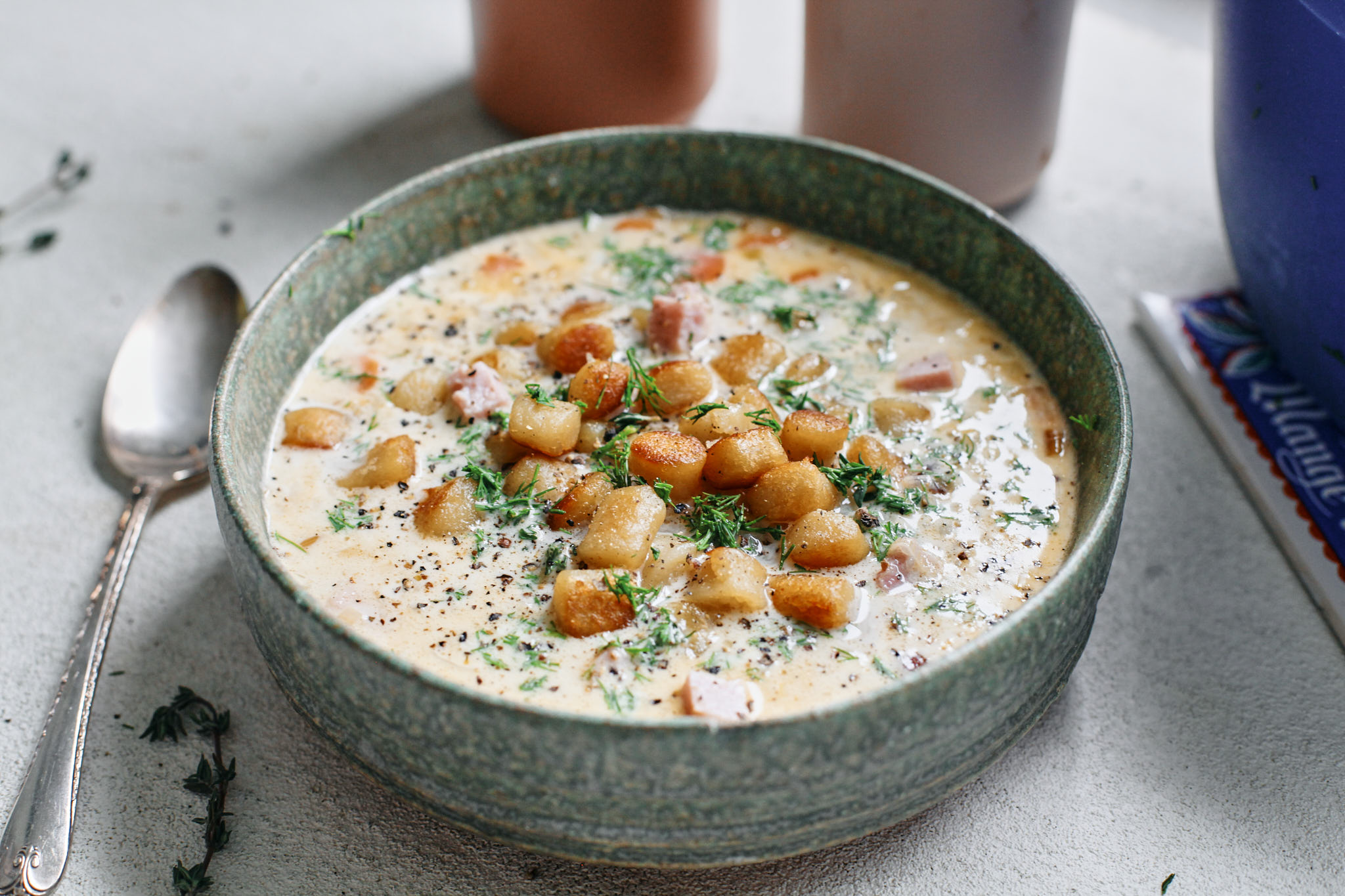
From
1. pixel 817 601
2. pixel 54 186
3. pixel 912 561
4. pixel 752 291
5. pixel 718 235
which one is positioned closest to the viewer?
pixel 817 601

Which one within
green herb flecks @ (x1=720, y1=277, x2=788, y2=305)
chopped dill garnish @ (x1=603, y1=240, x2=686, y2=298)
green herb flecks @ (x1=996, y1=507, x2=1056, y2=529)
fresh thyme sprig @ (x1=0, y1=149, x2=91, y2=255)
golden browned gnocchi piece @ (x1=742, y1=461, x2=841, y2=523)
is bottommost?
fresh thyme sprig @ (x1=0, y1=149, x2=91, y2=255)

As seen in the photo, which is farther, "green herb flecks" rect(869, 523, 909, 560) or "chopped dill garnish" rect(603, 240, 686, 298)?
"chopped dill garnish" rect(603, 240, 686, 298)

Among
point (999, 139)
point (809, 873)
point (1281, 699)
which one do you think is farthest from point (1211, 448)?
point (809, 873)

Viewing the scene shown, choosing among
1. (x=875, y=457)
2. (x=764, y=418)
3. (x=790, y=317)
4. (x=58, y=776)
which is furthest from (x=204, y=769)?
(x=790, y=317)

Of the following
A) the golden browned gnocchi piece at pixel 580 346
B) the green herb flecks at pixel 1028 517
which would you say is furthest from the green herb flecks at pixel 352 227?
the green herb flecks at pixel 1028 517

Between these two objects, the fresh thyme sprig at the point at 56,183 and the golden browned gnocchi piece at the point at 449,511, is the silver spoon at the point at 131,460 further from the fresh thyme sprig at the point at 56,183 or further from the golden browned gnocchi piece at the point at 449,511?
the fresh thyme sprig at the point at 56,183

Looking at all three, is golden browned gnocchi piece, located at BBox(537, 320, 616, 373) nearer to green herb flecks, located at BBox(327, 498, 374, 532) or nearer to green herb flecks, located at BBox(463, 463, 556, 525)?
green herb flecks, located at BBox(463, 463, 556, 525)

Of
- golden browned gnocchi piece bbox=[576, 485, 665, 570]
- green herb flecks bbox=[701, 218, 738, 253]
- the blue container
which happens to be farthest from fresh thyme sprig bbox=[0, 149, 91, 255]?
the blue container

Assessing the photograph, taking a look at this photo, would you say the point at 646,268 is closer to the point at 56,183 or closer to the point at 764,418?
the point at 764,418
